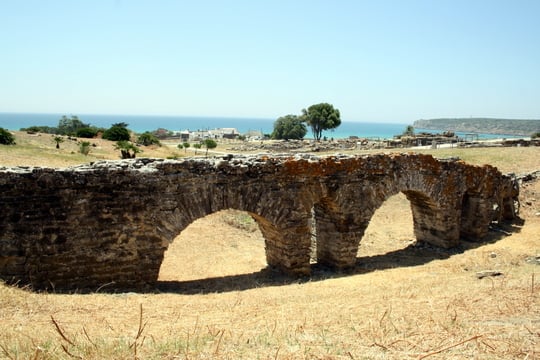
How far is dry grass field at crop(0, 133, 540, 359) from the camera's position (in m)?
4.62

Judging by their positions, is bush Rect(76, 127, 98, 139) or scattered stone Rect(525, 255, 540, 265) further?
bush Rect(76, 127, 98, 139)

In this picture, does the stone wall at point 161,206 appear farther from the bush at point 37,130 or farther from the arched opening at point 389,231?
the bush at point 37,130

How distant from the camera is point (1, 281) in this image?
312 inches

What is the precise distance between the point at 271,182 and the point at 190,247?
4464mm

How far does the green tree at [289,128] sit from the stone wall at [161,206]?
49788mm

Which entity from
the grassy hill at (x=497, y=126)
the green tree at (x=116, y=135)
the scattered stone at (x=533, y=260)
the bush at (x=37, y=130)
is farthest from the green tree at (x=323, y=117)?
the grassy hill at (x=497, y=126)

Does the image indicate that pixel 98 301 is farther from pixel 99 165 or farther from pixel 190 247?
pixel 190 247

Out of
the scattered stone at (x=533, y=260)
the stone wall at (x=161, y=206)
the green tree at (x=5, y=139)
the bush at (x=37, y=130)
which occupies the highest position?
the bush at (x=37, y=130)

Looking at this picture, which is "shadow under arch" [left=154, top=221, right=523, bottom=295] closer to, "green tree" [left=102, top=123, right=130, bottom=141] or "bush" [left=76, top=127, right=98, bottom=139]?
"green tree" [left=102, top=123, right=130, bottom=141]

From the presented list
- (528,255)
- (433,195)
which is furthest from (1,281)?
(528,255)

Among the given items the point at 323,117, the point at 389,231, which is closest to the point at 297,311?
the point at 389,231

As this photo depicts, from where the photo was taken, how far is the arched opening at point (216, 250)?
38.9 feet

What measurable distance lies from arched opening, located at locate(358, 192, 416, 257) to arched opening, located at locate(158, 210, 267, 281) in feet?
12.2

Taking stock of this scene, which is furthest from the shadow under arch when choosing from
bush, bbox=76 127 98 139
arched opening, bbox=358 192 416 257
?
bush, bbox=76 127 98 139
